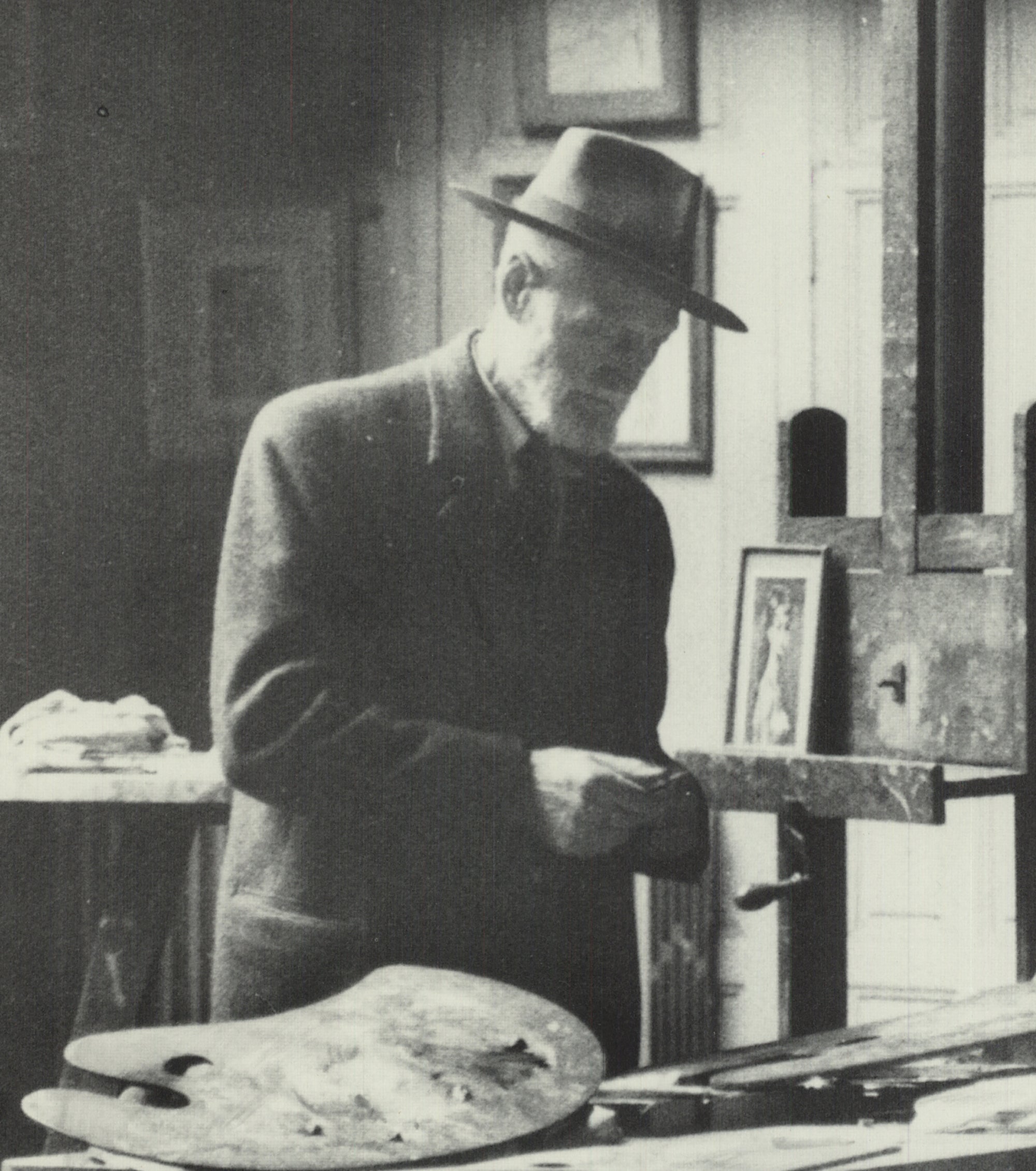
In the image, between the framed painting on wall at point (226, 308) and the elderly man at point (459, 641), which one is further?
the framed painting on wall at point (226, 308)

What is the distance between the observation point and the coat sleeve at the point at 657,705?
2547 millimetres

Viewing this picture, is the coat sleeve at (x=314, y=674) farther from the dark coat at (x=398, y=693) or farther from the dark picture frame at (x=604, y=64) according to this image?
the dark picture frame at (x=604, y=64)

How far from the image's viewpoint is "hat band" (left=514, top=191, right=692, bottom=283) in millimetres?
2473

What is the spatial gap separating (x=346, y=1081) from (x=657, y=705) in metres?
0.70

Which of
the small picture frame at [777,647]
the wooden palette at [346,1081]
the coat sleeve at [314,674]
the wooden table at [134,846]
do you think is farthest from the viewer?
the small picture frame at [777,647]

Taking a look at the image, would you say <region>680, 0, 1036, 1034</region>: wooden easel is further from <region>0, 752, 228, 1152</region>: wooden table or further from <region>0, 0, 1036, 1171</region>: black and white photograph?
<region>0, 752, 228, 1152</region>: wooden table

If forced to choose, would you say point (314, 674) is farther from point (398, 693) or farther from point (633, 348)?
point (633, 348)

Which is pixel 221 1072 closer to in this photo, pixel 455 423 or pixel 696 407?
pixel 455 423

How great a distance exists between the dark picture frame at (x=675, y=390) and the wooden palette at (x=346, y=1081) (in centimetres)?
68

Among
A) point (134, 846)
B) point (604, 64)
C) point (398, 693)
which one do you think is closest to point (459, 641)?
point (398, 693)

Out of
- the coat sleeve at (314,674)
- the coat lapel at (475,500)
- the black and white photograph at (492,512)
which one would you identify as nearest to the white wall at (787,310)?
the black and white photograph at (492,512)

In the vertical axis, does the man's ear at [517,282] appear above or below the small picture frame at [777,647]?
above

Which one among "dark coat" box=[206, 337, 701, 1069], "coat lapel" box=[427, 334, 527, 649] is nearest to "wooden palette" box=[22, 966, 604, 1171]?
"dark coat" box=[206, 337, 701, 1069]

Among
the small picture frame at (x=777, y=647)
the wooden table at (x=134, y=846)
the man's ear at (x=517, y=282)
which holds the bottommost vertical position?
the wooden table at (x=134, y=846)
